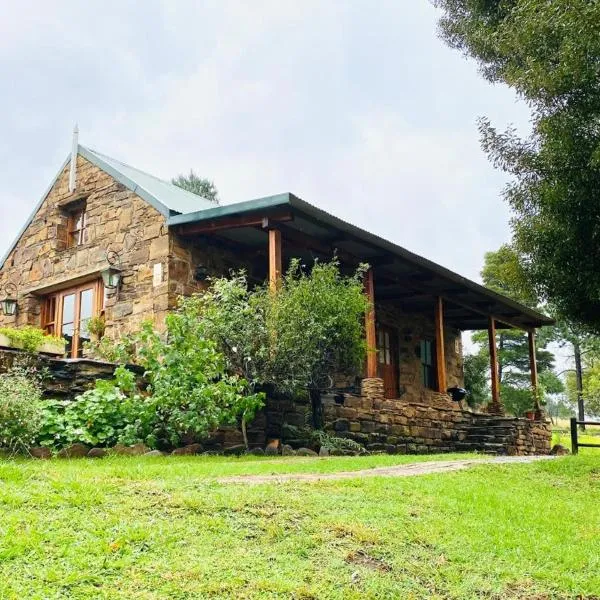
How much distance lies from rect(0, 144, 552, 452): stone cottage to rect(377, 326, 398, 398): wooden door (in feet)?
0.74

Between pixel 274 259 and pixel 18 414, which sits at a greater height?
pixel 274 259

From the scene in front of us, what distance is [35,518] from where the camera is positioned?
395 centimetres

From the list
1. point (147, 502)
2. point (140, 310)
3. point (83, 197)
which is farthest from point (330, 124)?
point (147, 502)

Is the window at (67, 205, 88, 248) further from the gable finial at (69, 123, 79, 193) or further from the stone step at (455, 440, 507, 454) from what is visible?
the stone step at (455, 440, 507, 454)

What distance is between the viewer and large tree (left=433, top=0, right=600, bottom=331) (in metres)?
Answer: 8.65

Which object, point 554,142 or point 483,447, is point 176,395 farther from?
point 483,447

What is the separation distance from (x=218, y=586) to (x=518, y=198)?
836cm

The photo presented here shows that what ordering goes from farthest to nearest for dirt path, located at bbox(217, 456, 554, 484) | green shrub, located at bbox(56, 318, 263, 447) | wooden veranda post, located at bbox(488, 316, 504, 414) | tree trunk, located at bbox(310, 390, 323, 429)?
wooden veranda post, located at bbox(488, 316, 504, 414), tree trunk, located at bbox(310, 390, 323, 429), green shrub, located at bbox(56, 318, 263, 447), dirt path, located at bbox(217, 456, 554, 484)

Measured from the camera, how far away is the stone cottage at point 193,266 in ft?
37.9

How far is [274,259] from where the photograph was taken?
10.9 meters

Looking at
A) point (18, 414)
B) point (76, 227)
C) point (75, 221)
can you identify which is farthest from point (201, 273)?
point (18, 414)

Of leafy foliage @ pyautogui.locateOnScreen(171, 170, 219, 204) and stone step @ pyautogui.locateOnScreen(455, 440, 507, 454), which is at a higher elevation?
leafy foliage @ pyautogui.locateOnScreen(171, 170, 219, 204)

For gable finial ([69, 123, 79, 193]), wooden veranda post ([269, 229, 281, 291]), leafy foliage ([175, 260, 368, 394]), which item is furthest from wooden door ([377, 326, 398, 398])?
gable finial ([69, 123, 79, 193])

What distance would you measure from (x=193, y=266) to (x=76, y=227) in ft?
11.8
